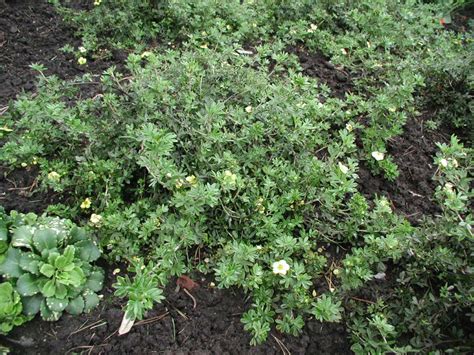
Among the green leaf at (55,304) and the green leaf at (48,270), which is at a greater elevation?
the green leaf at (48,270)

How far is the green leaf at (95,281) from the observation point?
91.0 inches

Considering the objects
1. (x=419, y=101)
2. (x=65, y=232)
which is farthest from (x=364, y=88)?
(x=65, y=232)

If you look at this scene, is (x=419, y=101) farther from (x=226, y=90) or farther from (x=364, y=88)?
(x=226, y=90)

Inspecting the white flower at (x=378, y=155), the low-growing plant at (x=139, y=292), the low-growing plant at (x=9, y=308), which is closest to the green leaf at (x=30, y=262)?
the low-growing plant at (x=9, y=308)

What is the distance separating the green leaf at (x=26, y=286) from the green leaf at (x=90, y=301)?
0.25m

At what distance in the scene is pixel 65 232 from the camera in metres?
2.35

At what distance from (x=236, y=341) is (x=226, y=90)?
171 centimetres

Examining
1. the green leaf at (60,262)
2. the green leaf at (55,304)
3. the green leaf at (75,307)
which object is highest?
the green leaf at (60,262)

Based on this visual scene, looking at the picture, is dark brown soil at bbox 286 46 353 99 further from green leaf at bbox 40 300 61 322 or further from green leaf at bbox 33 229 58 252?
green leaf at bbox 40 300 61 322

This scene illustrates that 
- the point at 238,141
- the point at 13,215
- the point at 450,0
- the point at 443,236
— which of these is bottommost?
the point at 13,215

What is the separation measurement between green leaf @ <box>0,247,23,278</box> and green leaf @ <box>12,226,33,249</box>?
0.13 ft

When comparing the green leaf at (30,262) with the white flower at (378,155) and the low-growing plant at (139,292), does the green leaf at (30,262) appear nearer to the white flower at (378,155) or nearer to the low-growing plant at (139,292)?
the low-growing plant at (139,292)

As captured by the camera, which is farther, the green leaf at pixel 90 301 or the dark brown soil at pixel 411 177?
→ the dark brown soil at pixel 411 177

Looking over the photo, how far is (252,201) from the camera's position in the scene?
8.55ft
